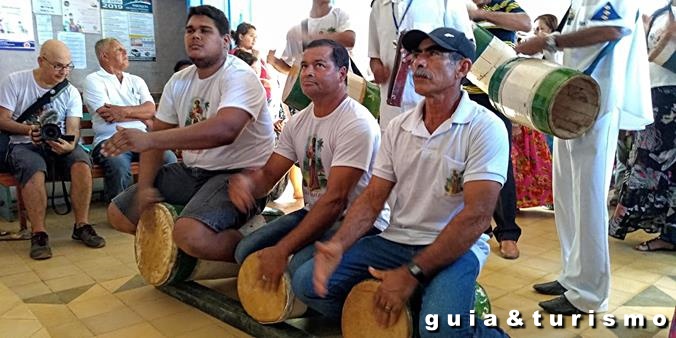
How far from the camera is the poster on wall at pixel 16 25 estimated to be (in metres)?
4.09

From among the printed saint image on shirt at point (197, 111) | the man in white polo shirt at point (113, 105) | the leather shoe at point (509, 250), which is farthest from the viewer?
the man in white polo shirt at point (113, 105)

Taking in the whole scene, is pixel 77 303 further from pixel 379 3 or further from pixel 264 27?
pixel 264 27

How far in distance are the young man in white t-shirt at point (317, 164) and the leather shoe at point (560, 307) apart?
Answer: 2.46 feet

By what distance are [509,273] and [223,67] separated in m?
1.66

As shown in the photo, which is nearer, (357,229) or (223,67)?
(357,229)

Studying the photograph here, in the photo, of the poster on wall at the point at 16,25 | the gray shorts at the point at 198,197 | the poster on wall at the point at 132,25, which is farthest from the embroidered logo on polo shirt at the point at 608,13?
the poster on wall at the point at 16,25

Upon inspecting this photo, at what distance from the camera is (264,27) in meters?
5.45

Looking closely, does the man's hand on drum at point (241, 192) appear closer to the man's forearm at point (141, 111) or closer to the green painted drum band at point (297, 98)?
the green painted drum band at point (297, 98)

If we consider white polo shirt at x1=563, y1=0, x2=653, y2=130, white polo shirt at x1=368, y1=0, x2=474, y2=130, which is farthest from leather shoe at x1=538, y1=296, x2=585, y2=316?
white polo shirt at x1=368, y1=0, x2=474, y2=130

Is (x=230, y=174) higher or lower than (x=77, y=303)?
higher

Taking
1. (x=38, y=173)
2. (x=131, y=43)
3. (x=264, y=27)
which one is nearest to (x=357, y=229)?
(x=38, y=173)

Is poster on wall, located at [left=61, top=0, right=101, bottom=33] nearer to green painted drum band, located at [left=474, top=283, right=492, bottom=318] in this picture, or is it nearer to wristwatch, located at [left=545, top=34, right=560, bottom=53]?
wristwatch, located at [left=545, top=34, right=560, bottom=53]

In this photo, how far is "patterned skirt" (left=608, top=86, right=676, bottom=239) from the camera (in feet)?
10.5

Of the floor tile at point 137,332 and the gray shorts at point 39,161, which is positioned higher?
the gray shorts at point 39,161
